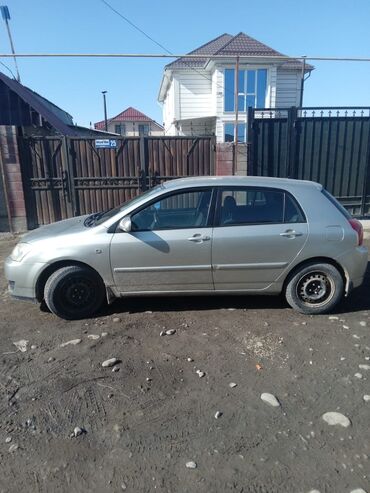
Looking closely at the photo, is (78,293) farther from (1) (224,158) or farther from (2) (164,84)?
(2) (164,84)

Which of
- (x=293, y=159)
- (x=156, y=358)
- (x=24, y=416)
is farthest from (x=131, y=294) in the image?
(x=293, y=159)

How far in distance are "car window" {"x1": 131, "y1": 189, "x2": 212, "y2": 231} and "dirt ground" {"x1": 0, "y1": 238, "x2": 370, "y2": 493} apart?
1.05 m

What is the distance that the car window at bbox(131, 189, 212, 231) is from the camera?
3.99m

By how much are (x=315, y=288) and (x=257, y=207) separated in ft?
3.79

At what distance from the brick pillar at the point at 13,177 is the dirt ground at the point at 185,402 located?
17.0ft

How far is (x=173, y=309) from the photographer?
170 inches

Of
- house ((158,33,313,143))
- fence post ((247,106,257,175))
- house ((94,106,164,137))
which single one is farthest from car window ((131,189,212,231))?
house ((94,106,164,137))

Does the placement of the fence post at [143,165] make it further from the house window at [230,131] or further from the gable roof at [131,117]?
the gable roof at [131,117]

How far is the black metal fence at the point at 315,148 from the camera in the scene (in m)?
8.59

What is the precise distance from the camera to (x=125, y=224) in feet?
12.6

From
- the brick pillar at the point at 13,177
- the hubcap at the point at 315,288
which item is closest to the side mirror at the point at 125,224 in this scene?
the hubcap at the point at 315,288

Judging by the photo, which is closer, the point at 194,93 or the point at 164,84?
the point at 194,93

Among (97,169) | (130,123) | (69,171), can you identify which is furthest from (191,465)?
(130,123)

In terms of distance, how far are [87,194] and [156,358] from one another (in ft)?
21.1
